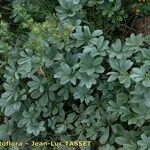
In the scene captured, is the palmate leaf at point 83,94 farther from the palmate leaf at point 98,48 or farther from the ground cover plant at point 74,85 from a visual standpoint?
the palmate leaf at point 98,48

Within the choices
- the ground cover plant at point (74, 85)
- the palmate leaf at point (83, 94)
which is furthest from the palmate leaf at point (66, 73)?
the palmate leaf at point (83, 94)

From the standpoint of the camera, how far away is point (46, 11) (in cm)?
317

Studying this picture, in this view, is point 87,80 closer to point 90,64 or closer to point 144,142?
point 90,64

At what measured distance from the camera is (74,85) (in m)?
2.83

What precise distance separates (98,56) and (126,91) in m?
0.29

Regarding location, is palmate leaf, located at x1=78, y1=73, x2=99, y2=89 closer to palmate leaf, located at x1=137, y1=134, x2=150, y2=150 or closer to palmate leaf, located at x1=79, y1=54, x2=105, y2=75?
palmate leaf, located at x1=79, y1=54, x2=105, y2=75

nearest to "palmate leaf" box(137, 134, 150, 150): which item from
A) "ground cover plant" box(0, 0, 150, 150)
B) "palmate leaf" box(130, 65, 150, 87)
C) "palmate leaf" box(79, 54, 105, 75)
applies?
"ground cover plant" box(0, 0, 150, 150)

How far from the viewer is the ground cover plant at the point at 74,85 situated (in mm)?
2613

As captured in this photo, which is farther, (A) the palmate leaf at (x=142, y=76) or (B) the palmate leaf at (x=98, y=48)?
(B) the palmate leaf at (x=98, y=48)

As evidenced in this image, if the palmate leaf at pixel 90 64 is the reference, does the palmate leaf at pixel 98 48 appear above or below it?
above

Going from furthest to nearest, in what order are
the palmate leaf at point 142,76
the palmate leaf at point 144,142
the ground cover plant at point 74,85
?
1. the ground cover plant at point 74,85
2. the palmate leaf at point 144,142
3. the palmate leaf at point 142,76

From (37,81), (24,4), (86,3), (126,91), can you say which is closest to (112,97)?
(126,91)

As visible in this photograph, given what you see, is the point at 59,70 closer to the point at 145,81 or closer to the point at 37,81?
the point at 37,81

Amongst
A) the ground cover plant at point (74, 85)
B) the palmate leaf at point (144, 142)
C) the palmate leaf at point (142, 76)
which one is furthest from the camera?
the ground cover plant at point (74, 85)
